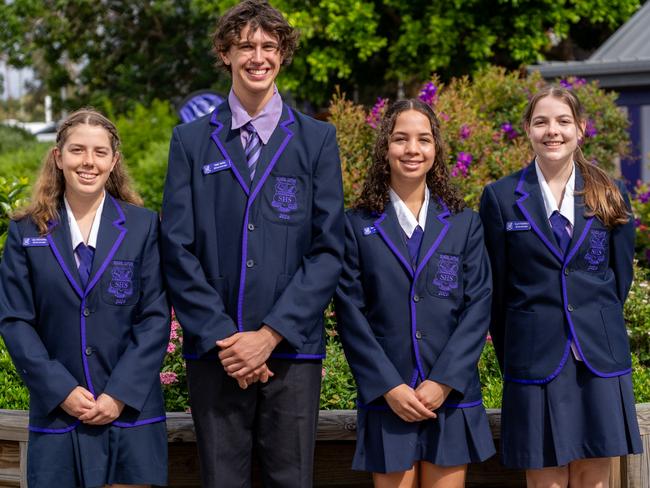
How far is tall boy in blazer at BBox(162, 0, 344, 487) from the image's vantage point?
3500 mm

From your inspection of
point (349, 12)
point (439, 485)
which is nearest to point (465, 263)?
point (439, 485)

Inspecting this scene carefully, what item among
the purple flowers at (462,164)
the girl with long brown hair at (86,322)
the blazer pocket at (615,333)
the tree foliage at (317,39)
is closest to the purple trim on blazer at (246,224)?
the girl with long brown hair at (86,322)

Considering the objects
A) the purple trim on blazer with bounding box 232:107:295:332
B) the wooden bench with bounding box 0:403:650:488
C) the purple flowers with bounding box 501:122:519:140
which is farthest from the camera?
the purple flowers with bounding box 501:122:519:140

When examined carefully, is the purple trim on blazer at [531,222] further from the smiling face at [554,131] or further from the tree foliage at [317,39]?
the tree foliage at [317,39]

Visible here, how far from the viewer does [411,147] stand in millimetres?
3805

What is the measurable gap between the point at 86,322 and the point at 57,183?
587 mm

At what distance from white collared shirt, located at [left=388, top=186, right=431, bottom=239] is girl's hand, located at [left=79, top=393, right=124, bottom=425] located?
51.4 inches

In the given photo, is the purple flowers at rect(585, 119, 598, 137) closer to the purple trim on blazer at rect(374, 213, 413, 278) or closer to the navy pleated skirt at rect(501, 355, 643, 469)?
the navy pleated skirt at rect(501, 355, 643, 469)

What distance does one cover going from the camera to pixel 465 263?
12.5ft

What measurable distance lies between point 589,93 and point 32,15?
1562cm

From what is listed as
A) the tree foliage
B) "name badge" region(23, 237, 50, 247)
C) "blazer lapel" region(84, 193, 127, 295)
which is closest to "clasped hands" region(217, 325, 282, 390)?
"blazer lapel" region(84, 193, 127, 295)

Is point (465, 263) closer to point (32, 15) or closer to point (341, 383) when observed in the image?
point (341, 383)

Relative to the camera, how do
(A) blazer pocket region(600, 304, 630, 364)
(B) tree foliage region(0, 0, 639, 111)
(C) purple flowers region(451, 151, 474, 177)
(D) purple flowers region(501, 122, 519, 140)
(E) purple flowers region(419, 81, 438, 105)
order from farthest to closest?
(B) tree foliage region(0, 0, 639, 111)
(D) purple flowers region(501, 122, 519, 140)
(E) purple flowers region(419, 81, 438, 105)
(C) purple flowers region(451, 151, 474, 177)
(A) blazer pocket region(600, 304, 630, 364)

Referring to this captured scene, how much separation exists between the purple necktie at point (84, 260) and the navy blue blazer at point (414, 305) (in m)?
0.96
